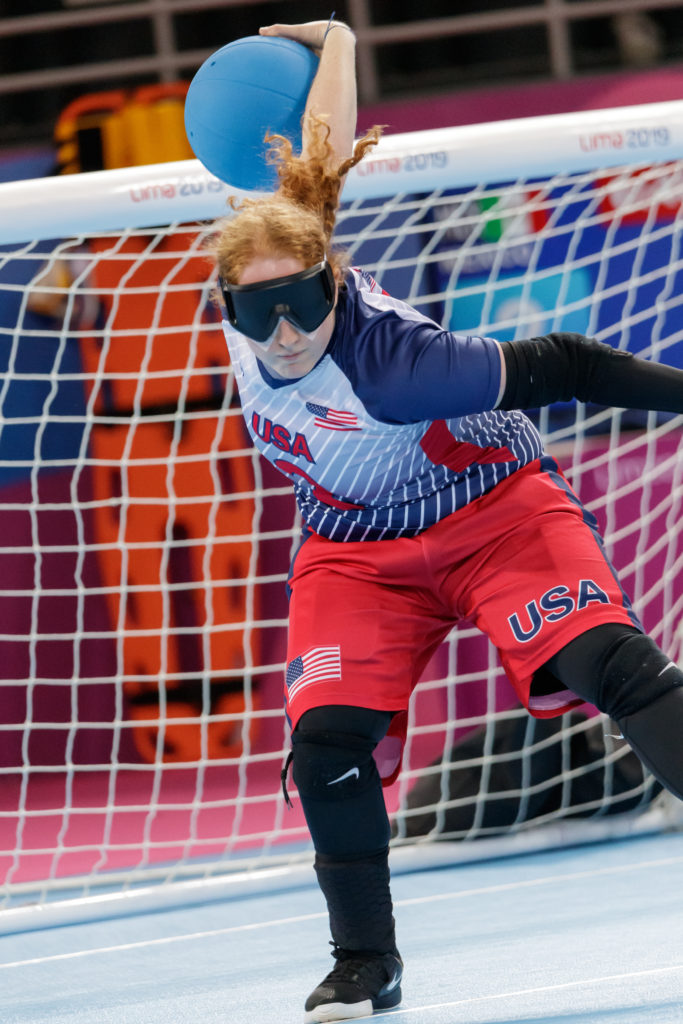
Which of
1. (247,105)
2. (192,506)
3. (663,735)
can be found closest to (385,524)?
(663,735)

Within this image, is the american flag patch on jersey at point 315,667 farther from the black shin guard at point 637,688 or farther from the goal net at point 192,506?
the goal net at point 192,506

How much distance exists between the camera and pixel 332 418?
196 cm

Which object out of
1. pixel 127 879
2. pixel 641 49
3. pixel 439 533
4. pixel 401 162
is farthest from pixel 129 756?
pixel 641 49

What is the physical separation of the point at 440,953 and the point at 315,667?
81 cm

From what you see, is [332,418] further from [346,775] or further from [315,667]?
[346,775]

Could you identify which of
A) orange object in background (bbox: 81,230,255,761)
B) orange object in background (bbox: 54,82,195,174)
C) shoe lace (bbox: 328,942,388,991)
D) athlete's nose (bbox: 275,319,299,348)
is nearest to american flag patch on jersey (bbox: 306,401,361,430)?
athlete's nose (bbox: 275,319,299,348)

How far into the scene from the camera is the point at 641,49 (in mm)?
5301

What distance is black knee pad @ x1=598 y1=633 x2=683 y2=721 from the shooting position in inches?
71.6

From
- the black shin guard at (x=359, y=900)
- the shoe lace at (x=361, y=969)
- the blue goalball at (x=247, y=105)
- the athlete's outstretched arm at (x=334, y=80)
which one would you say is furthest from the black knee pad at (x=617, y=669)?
the blue goalball at (x=247, y=105)

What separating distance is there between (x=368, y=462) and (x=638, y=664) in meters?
0.51

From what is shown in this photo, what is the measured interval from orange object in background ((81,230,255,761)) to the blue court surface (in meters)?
1.47

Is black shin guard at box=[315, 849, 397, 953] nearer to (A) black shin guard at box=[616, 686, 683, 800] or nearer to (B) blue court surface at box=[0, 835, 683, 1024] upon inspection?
(B) blue court surface at box=[0, 835, 683, 1024]

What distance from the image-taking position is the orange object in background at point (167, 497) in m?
4.60

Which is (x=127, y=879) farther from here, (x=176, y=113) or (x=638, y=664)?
(x=176, y=113)
